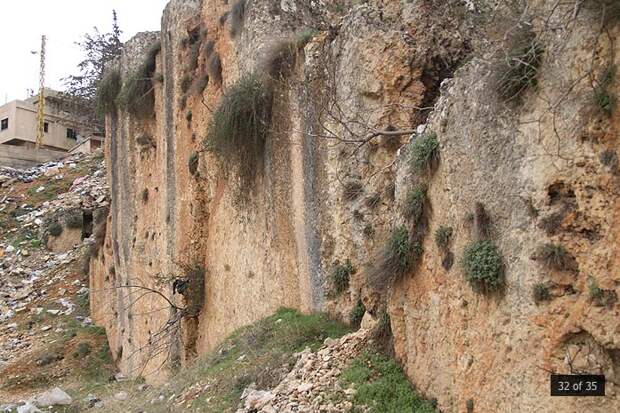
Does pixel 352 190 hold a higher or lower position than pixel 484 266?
higher

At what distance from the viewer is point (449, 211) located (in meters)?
6.70

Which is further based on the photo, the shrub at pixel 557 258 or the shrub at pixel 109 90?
the shrub at pixel 109 90

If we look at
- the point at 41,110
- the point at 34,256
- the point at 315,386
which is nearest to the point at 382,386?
the point at 315,386

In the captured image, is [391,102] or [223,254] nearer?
[391,102]

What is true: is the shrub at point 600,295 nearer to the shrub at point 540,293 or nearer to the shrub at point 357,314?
the shrub at point 540,293

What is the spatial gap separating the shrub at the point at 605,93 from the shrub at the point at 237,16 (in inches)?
349

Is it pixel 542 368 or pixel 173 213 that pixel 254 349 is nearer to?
pixel 542 368

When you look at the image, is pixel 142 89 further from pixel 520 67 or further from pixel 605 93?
pixel 605 93

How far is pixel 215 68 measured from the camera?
14.2 m

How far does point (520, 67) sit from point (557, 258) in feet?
4.88

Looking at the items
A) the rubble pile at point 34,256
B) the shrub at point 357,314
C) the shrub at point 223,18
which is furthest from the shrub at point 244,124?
the rubble pile at point 34,256

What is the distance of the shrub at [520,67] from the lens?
18.5ft

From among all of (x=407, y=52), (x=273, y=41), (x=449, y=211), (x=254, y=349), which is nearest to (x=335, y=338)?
(x=254, y=349)

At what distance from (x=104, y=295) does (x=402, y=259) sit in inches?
600
